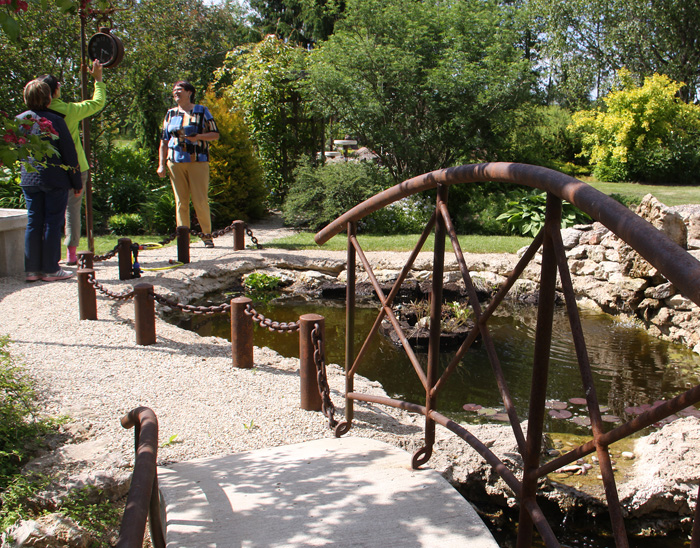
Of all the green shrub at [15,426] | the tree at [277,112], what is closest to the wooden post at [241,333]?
the green shrub at [15,426]

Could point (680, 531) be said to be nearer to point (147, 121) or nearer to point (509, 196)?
point (509, 196)

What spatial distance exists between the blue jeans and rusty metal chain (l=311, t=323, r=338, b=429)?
14.6 ft

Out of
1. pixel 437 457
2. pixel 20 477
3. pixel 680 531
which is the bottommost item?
pixel 680 531

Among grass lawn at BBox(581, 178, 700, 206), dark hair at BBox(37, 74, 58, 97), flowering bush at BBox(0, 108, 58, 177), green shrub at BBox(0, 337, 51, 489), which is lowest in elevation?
green shrub at BBox(0, 337, 51, 489)

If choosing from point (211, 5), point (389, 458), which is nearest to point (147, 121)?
point (389, 458)

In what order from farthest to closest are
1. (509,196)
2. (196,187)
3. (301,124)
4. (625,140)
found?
(625,140)
(301,124)
(509,196)
(196,187)

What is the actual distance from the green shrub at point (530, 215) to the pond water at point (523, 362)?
3.38 m

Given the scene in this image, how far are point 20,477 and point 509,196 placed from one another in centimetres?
1150

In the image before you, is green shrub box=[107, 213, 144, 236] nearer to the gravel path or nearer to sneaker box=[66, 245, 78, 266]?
sneaker box=[66, 245, 78, 266]

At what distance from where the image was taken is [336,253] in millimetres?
9875

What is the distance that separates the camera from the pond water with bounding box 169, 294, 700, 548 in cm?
521

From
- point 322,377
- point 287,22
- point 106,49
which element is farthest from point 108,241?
point 287,22

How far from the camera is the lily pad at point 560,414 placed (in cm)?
476

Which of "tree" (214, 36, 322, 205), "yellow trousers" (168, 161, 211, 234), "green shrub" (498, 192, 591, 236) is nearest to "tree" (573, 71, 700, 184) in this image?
"green shrub" (498, 192, 591, 236)
